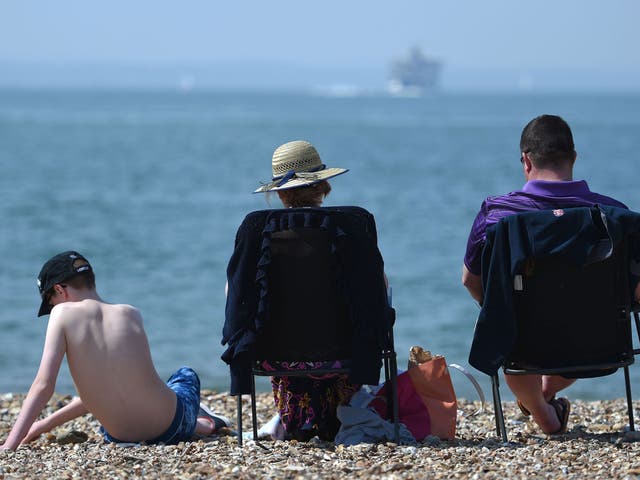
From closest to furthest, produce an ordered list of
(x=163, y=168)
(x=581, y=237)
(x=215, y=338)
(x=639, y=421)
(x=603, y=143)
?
(x=581, y=237) < (x=639, y=421) < (x=215, y=338) < (x=163, y=168) < (x=603, y=143)

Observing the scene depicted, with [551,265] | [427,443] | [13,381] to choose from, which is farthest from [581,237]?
[13,381]

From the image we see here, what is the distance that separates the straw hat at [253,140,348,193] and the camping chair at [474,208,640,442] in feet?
2.84

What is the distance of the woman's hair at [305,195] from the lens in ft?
15.7

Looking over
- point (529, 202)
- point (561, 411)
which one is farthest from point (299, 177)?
point (561, 411)

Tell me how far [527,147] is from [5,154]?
3997cm

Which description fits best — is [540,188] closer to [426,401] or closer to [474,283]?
[474,283]

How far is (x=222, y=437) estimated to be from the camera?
5.28 m

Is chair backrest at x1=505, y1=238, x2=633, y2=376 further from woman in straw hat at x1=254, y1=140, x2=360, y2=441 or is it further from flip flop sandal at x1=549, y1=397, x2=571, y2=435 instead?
woman in straw hat at x1=254, y1=140, x2=360, y2=441

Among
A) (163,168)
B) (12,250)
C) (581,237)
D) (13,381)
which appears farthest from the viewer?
(163,168)

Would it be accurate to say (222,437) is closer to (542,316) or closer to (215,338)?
(542,316)

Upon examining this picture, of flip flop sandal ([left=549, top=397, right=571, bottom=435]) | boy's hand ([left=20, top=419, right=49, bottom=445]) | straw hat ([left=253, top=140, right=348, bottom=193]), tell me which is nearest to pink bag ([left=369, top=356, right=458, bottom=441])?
flip flop sandal ([left=549, top=397, right=571, bottom=435])

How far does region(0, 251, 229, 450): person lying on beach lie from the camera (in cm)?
482

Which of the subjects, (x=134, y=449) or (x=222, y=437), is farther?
(x=222, y=437)

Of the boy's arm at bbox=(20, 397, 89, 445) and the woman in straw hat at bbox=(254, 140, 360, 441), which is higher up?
the woman in straw hat at bbox=(254, 140, 360, 441)
